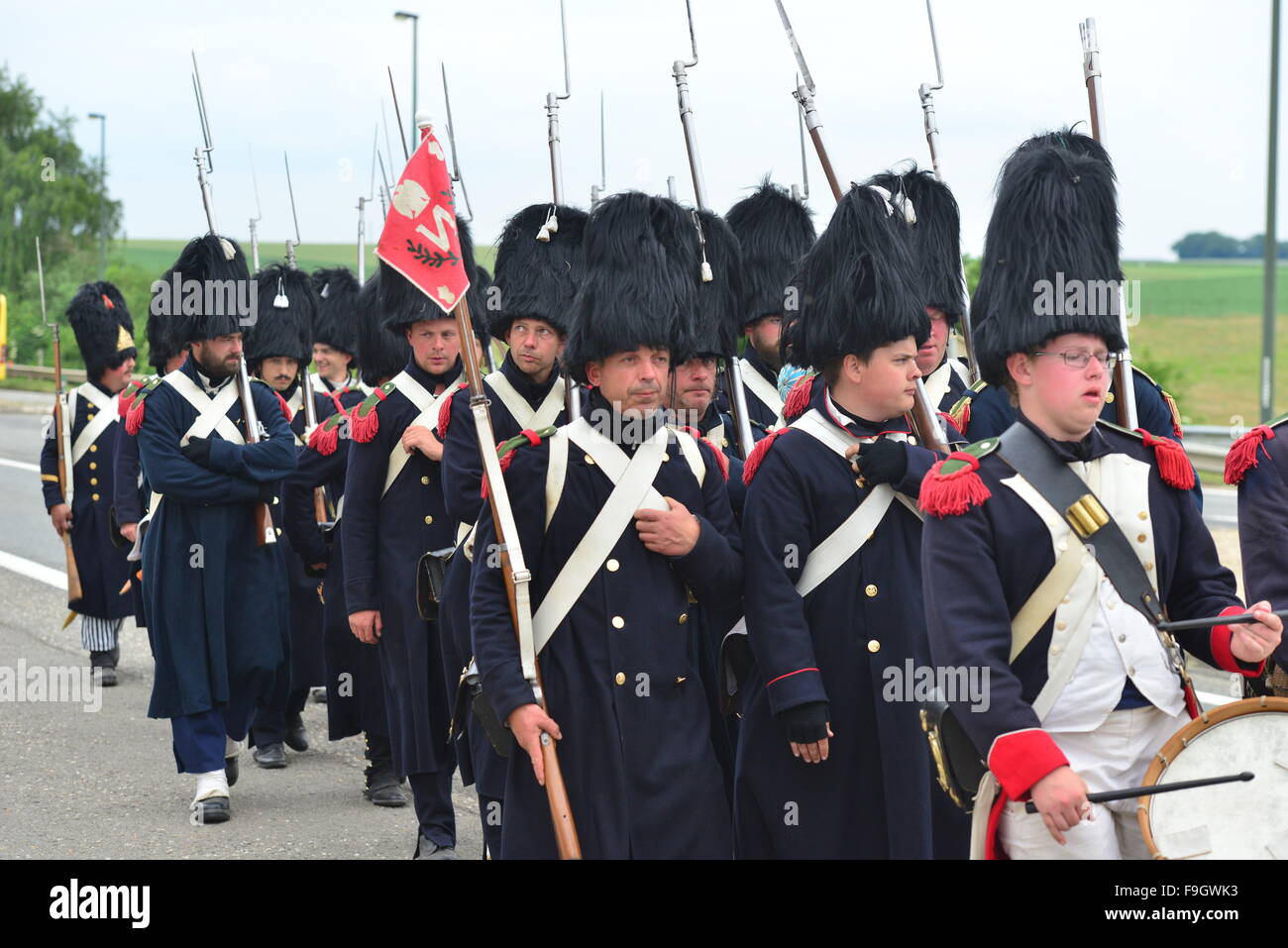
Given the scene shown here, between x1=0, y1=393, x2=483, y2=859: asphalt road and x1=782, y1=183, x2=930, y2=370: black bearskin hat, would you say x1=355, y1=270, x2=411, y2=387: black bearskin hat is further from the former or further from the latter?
x1=782, y1=183, x2=930, y2=370: black bearskin hat

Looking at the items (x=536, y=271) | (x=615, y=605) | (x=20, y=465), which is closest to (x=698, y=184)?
(x=536, y=271)

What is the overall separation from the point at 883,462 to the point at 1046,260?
804mm

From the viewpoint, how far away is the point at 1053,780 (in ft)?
12.2

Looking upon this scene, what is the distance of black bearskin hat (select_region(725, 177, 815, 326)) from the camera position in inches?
305

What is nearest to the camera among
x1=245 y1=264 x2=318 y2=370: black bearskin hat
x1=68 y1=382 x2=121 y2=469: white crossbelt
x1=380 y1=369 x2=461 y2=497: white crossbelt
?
x1=380 y1=369 x2=461 y2=497: white crossbelt

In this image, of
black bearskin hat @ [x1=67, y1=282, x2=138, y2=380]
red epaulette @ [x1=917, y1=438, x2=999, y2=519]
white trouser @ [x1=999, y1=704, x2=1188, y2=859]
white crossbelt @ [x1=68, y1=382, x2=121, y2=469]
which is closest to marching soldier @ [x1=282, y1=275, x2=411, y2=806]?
white crossbelt @ [x1=68, y1=382, x2=121, y2=469]

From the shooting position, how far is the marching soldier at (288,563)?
357 inches

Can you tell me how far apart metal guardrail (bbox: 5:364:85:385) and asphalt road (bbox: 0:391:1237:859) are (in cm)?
3522

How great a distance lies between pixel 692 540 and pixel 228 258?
15.2ft

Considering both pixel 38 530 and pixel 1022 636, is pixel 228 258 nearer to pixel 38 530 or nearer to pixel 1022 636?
pixel 1022 636

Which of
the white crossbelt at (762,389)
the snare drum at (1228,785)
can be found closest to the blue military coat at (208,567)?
the white crossbelt at (762,389)

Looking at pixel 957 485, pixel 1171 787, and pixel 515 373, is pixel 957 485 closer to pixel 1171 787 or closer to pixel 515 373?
pixel 1171 787
